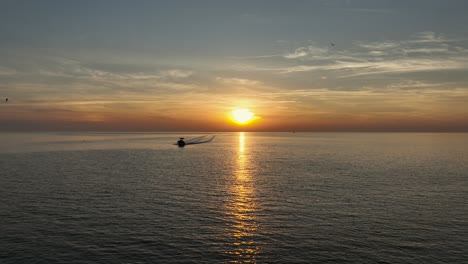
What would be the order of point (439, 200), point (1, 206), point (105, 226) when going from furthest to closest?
point (439, 200), point (1, 206), point (105, 226)

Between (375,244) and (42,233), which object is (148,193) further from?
(375,244)

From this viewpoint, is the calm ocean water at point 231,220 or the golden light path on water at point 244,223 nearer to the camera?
the calm ocean water at point 231,220

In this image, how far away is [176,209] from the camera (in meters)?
54.6

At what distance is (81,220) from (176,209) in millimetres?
14180

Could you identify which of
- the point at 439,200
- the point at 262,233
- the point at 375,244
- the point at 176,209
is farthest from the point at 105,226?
the point at 439,200

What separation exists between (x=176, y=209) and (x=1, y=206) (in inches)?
1120

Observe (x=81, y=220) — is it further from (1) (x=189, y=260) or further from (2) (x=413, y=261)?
(2) (x=413, y=261)

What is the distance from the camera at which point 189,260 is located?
116 ft

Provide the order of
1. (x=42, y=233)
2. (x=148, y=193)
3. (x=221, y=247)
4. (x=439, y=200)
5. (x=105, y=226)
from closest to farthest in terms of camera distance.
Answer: (x=221, y=247)
(x=42, y=233)
(x=105, y=226)
(x=439, y=200)
(x=148, y=193)

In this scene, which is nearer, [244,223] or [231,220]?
[244,223]

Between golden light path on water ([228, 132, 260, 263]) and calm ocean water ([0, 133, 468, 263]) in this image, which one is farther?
golden light path on water ([228, 132, 260, 263])

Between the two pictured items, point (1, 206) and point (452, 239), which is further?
point (1, 206)

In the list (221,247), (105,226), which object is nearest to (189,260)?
(221,247)

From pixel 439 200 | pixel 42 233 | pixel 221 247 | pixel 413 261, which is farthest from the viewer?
pixel 439 200
